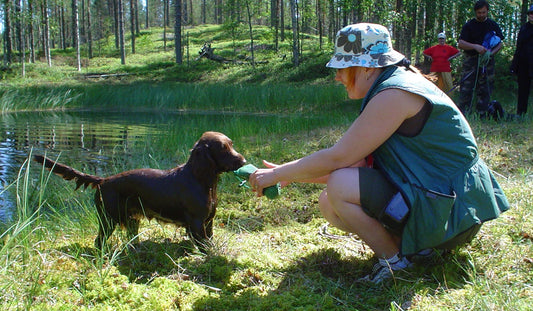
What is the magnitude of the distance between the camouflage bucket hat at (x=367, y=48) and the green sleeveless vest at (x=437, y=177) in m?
0.15

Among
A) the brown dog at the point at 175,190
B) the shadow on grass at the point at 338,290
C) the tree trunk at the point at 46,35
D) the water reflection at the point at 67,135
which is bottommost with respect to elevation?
the water reflection at the point at 67,135

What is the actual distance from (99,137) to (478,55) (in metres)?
9.09

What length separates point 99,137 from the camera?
1113cm

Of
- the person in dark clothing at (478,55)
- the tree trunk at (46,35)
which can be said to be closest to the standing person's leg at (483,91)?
the person in dark clothing at (478,55)

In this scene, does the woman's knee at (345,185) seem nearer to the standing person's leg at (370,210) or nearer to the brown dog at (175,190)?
the standing person's leg at (370,210)

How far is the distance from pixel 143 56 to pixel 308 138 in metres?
37.5

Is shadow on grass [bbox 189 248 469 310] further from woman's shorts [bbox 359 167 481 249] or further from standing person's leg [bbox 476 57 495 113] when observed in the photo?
standing person's leg [bbox 476 57 495 113]

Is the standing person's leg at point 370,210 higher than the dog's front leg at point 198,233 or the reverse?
higher

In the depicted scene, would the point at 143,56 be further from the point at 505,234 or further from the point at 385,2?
the point at 505,234

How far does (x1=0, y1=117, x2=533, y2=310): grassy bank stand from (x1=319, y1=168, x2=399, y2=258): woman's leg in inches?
9.4

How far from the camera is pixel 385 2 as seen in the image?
17344mm

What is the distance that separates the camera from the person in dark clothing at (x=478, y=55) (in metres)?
9.02

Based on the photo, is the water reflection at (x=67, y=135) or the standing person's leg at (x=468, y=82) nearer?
the water reflection at (x=67, y=135)

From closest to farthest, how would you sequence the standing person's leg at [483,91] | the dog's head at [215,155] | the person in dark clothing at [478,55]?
1. the dog's head at [215,155]
2. the person in dark clothing at [478,55]
3. the standing person's leg at [483,91]
